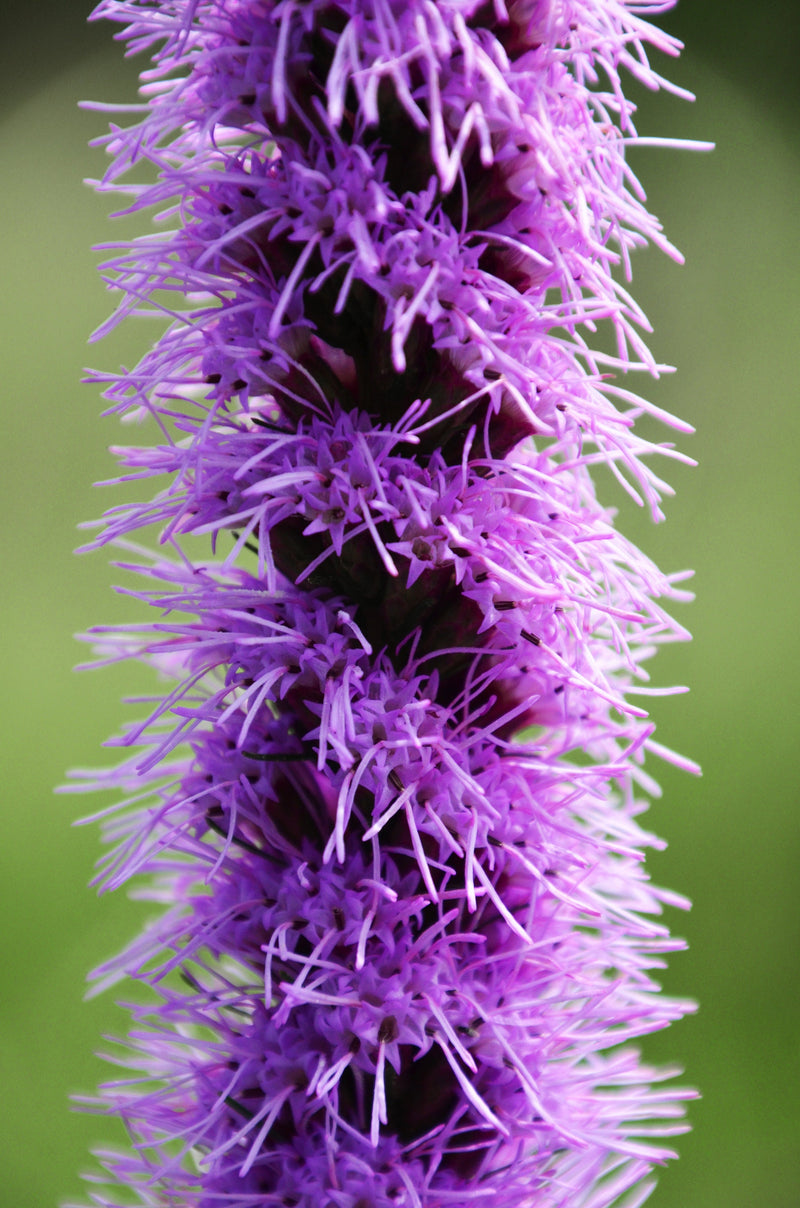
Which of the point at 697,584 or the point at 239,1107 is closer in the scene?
the point at 239,1107

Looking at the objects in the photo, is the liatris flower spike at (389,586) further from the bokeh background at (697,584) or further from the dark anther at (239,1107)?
the bokeh background at (697,584)

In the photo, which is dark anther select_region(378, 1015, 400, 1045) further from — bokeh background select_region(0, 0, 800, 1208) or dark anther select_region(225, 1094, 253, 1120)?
bokeh background select_region(0, 0, 800, 1208)

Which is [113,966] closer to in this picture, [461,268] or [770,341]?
[461,268]

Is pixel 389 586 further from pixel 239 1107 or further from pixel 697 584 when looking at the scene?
A: pixel 697 584

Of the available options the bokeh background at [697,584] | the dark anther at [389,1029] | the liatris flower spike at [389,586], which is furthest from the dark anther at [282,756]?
the bokeh background at [697,584]

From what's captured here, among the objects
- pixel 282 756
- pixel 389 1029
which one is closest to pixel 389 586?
pixel 282 756

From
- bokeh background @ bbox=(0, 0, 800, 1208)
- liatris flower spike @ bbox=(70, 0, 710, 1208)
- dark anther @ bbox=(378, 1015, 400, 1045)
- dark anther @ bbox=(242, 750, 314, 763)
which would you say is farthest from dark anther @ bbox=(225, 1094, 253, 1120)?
bokeh background @ bbox=(0, 0, 800, 1208)

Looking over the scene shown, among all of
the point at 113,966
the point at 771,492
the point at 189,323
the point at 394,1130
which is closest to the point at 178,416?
the point at 189,323
